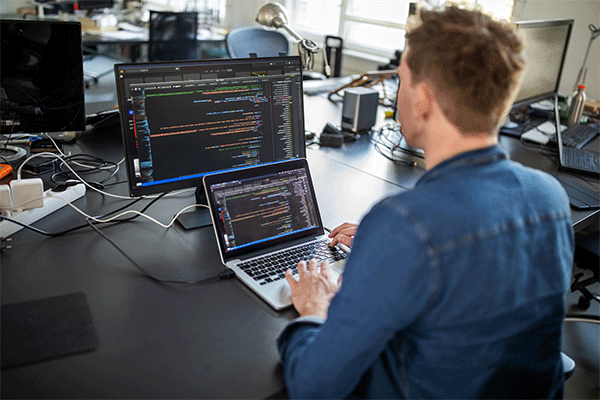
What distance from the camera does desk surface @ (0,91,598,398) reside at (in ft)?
2.65

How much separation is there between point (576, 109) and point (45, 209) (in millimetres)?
2566

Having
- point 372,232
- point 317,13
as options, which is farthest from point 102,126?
point 317,13

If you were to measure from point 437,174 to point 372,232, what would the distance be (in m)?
0.15

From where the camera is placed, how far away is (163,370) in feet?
2.75

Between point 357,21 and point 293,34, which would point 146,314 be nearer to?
point 293,34

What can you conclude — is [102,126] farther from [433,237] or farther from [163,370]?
[433,237]

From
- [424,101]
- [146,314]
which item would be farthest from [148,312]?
[424,101]

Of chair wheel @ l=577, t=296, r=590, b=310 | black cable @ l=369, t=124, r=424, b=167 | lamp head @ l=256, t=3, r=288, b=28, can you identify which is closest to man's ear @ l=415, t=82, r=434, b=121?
black cable @ l=369, t=124, r=424, b=167

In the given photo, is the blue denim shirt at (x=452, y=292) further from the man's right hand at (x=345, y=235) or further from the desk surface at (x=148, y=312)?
the man's right hand at (x=345, y=235)

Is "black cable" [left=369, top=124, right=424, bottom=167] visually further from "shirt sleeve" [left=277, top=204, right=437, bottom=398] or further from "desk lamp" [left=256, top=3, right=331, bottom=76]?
"shirt sleeve" [left=277, top=204, right=437, bottom=398]

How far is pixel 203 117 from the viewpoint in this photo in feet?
4.19

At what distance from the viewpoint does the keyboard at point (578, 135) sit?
2.31 m

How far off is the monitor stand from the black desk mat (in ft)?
1.25

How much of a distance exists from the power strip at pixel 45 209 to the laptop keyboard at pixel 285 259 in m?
0.57
